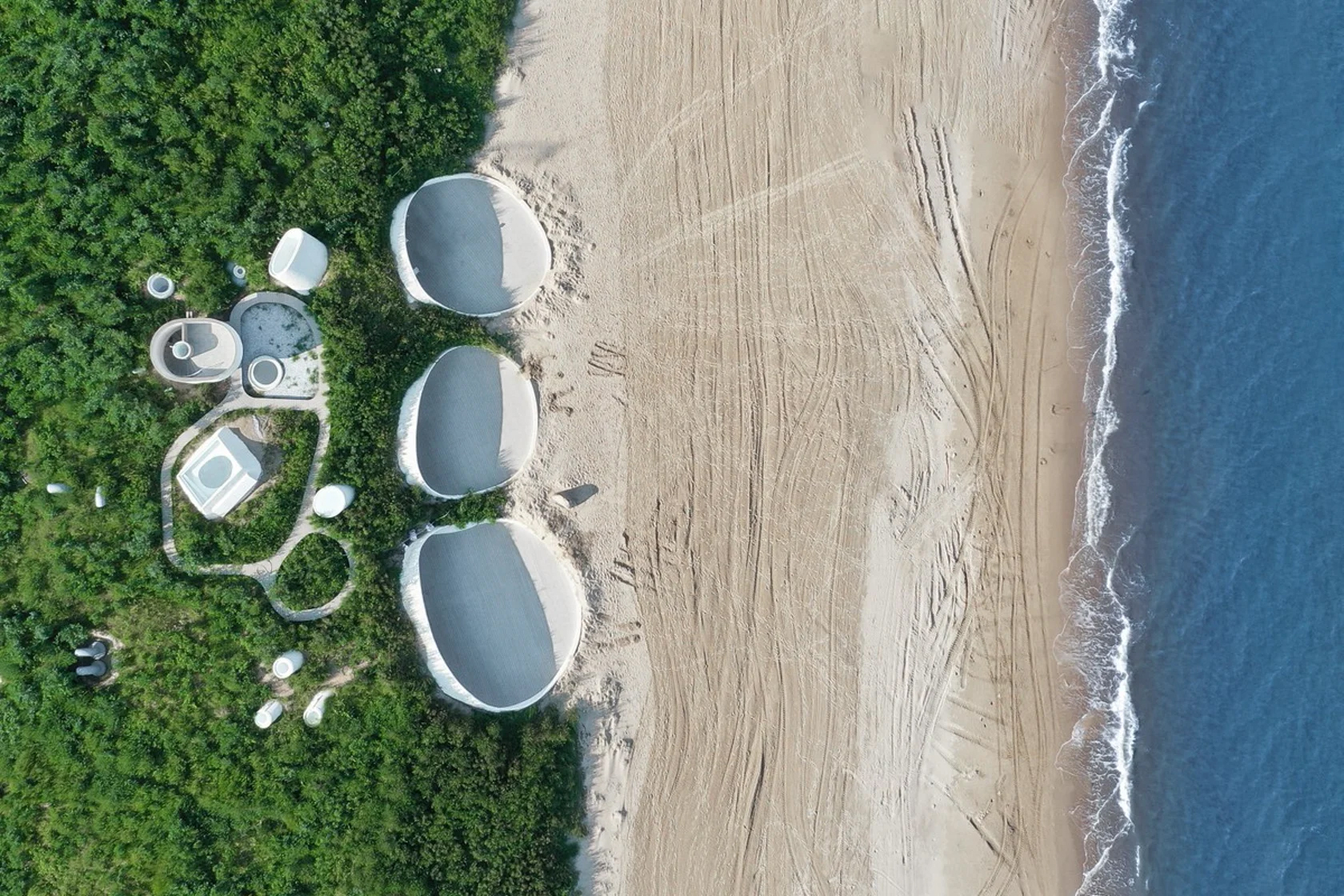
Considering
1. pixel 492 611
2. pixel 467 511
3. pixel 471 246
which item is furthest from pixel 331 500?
pixel 471 246

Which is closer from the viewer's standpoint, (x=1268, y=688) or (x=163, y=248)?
(x=163, y=248)

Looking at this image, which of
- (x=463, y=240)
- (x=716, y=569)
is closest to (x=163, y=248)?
(x=463, y=240)

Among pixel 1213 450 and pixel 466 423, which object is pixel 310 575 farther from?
pixel 1213 450

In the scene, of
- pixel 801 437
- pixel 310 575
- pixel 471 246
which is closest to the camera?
pixel 310 575

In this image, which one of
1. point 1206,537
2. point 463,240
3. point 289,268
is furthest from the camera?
point 1206,537

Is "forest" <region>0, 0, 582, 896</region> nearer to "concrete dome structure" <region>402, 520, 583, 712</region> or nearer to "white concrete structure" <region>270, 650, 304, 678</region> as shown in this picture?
"white concrete structure" <region>270, 650, 304, 678</region>

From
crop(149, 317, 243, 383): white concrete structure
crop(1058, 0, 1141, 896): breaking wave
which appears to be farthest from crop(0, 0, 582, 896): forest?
crop(1058, 0, 1141, 896): breaking wave

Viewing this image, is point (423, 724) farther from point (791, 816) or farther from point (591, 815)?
point (791, 816)
